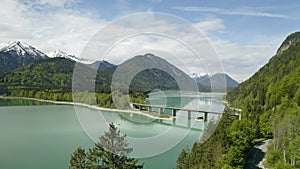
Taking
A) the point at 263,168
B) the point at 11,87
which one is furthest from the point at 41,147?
the point at 11,87

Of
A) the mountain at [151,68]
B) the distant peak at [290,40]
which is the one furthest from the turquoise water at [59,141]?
the distant peak at [290,40]

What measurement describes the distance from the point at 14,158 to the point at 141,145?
13.6 m

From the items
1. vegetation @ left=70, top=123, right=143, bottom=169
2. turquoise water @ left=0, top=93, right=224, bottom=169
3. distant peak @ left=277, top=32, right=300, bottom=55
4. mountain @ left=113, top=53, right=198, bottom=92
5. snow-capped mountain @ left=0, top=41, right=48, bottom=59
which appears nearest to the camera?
→ mountain @ left=113, top=53, right=198, bottom=92

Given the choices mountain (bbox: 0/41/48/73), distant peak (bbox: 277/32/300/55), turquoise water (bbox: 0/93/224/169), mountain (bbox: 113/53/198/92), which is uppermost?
mountain (bbox: 0/41/48/73)

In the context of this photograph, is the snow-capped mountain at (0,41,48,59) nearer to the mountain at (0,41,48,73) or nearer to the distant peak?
the mountain at (0,41,48,73)

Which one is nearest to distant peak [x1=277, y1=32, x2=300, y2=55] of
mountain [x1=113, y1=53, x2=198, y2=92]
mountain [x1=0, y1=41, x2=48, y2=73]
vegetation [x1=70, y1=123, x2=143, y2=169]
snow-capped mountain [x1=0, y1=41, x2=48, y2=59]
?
vegetation [x1=70, y1=123, x2=143, y2=169]

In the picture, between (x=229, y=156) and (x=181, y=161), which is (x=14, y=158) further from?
(x=229, y=156)

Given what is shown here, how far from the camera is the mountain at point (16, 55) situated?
142750mm

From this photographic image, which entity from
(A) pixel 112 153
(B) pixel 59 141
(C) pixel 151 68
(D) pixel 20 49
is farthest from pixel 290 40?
(D) pixel 20 49

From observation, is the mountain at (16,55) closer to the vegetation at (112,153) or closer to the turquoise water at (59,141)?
the turquoise water at (59,141)

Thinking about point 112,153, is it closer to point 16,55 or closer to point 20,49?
point 16,55

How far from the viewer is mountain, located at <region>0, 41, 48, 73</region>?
143 m

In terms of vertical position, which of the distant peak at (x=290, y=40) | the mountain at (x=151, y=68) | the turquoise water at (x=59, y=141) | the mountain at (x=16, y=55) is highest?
the mountain at (x=16, y=55)

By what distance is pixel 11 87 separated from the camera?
71562 mm
